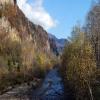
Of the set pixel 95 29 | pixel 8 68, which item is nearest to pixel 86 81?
pixel 95 29

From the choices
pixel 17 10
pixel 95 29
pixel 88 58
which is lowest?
pixel 88 58

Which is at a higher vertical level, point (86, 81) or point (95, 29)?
point (95, 29)

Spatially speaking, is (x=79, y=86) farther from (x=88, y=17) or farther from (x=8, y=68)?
(x=8, y=68)

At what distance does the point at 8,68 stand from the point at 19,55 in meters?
14.6

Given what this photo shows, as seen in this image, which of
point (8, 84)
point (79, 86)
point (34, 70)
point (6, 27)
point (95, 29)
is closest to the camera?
point (79, 86)

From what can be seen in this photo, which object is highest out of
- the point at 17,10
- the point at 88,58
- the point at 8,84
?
the point at 17,10

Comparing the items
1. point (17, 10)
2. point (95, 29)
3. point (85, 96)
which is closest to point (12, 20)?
point (17, 10)

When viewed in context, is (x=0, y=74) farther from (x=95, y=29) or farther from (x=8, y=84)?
(x=95, y=29)

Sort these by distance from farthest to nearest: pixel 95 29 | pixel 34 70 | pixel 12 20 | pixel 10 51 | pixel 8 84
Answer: pixel 12 20
pixel 34 70
pixel 10 51
pixel 8 84
pixel 95 29

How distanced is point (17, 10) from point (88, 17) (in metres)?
128

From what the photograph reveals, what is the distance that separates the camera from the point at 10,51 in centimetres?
10619

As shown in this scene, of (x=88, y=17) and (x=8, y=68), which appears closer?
(x=88, y=17)

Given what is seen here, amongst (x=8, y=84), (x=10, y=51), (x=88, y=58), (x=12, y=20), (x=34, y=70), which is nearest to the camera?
(x=88, y=58)

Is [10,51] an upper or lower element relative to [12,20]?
lower
